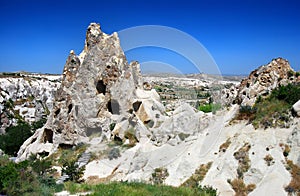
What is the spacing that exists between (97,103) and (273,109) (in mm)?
12234

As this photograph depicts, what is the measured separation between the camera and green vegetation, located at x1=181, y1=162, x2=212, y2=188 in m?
12.6

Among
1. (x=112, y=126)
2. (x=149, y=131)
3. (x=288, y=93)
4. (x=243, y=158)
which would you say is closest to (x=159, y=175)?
(x=243, y=158)

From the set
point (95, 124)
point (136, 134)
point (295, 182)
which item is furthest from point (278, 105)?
point (95, 124)

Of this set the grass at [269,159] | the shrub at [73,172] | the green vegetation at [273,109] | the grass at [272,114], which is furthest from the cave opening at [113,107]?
the grass at [269,159]

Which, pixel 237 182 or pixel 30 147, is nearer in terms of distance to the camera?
pixel 237 182

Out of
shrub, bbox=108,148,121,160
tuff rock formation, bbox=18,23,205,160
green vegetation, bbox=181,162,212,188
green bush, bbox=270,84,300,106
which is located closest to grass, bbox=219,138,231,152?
green vegetation, bbox=181,162,212,188

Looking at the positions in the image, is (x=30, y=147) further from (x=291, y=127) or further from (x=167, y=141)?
(x=291, y=127)

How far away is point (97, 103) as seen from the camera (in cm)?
2112

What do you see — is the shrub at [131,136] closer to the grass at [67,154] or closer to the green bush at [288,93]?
the grass at [67,154]

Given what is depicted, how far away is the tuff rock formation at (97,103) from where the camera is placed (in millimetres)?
20453

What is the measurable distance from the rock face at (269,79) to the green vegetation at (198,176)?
6059 millimetres

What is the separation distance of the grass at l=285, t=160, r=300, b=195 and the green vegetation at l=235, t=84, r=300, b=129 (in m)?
2.70

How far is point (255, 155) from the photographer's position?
12.9 metres

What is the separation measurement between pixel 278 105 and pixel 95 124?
12.4 meters
